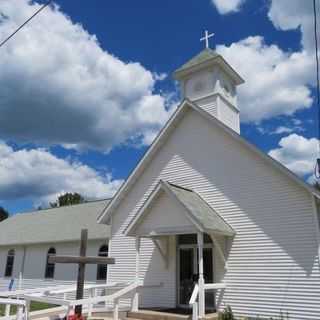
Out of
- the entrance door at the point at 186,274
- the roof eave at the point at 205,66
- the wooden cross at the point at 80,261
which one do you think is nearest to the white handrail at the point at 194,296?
the entrance door at the point at 186,274

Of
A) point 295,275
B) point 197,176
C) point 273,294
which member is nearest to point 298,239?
point 295,275

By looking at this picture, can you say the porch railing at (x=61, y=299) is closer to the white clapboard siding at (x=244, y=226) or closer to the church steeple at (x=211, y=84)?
the white clapboard siding at (x=244, y=226)

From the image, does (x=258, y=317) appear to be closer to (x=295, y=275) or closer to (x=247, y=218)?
(x=295, y=275)

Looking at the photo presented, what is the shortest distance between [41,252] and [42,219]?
13.5 feet

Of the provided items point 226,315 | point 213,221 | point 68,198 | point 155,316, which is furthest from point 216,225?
point 68,198

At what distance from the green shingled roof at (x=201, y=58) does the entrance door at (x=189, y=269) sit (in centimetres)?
877

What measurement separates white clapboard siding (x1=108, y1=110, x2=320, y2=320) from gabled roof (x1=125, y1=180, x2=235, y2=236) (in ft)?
1.43

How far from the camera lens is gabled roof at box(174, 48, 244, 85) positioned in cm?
1769

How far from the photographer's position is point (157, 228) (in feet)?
43.2

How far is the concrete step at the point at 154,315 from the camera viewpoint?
11.2m

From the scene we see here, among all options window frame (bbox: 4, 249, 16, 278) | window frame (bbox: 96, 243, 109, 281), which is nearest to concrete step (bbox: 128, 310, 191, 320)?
window frame (bbox: 96, 243, 109, 281)

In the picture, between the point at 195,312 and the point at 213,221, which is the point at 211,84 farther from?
the point at 195,312

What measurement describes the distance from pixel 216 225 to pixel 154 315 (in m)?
3.47

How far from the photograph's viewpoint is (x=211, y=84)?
17609mm
